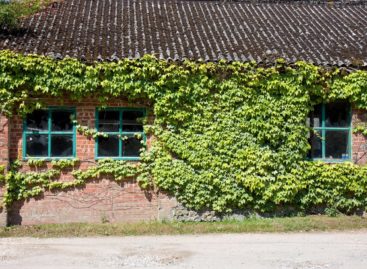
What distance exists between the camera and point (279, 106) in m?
11.0

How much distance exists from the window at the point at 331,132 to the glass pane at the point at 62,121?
5.41 meters

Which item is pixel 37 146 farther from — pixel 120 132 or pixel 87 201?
pixel 120 132

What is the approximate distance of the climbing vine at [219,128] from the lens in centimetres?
1051

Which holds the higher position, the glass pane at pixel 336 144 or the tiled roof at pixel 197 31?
the tiled roof at pixel 197 31

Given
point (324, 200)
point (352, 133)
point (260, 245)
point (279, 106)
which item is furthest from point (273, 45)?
point (260, 245)

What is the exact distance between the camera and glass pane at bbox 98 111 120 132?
10.9m

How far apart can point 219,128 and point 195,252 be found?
11.1ft

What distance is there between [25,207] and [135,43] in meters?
4.44

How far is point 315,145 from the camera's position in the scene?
11.5m

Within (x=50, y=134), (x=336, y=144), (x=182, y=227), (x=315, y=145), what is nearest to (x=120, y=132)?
(x=50, y=134)

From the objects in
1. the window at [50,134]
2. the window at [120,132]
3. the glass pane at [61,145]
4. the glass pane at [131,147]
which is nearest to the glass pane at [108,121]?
the window at [120,132]

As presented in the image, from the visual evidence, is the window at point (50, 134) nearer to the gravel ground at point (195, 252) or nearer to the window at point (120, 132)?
A: the window at point (120, 132)

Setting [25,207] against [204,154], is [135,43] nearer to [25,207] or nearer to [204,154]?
[204,154]

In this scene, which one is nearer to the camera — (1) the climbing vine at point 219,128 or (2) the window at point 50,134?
(1) the climbing vine at point 219,128
